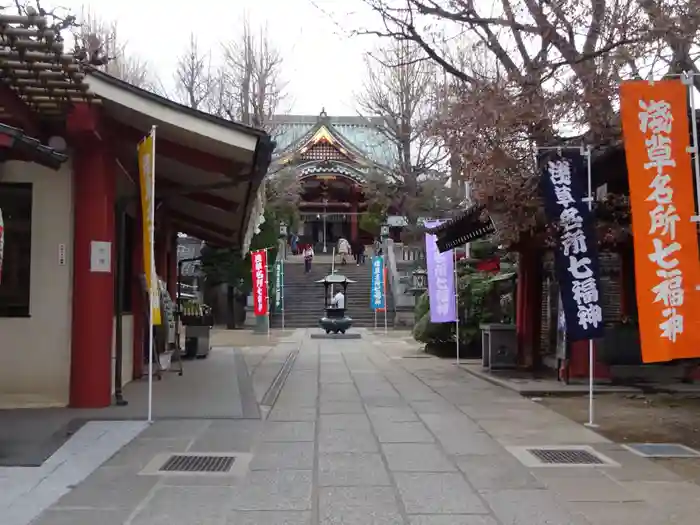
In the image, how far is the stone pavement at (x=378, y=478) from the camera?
497 centimetres

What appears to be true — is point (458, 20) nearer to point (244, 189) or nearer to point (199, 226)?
point (244, 189)

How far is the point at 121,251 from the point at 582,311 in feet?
20.3

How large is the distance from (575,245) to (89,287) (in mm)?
6031

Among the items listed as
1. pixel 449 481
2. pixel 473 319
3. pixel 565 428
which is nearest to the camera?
pixel 449 481

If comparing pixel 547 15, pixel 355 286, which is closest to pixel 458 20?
pixel 547 15

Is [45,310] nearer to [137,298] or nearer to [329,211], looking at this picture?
[137,298]

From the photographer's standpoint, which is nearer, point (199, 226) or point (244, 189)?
point (244, 189)

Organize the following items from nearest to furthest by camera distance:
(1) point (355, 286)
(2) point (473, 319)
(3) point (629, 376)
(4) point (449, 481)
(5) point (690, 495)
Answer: (5) point (690, 495)
(4) point (449, 481)
(3) point (629, 376)
(2) point (473, 319)
(1) point (355, 286)

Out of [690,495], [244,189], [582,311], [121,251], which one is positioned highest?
[244,189]

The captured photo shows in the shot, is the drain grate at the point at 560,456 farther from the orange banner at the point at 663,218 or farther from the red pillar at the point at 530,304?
the red pillar at the point at 530,304

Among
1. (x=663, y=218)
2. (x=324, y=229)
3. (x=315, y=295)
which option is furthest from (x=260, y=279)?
(x=324, y=229)

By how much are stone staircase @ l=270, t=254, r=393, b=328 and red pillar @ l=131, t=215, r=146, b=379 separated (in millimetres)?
20324

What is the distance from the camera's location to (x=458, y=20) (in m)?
10.8

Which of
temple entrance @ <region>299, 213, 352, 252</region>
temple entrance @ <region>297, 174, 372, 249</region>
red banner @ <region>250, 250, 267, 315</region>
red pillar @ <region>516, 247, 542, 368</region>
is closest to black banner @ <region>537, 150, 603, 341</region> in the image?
red pillar @ <region>516, 247, 542, 368</region>
